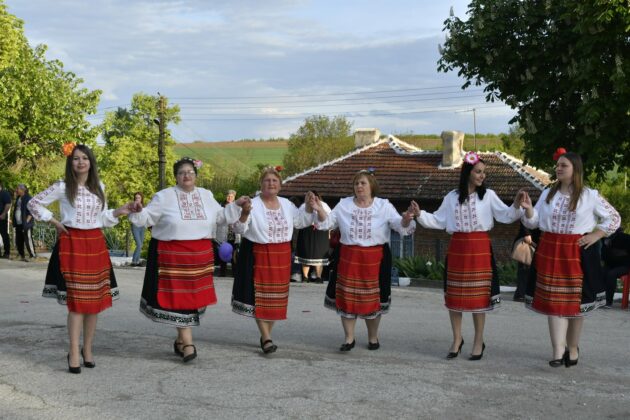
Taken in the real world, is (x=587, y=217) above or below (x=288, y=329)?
above

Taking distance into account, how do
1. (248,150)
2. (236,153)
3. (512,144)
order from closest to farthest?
(512,144) → (248,150) → (236,153)

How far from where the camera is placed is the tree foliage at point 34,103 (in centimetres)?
2430

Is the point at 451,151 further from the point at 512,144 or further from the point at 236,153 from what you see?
the point at 236,153

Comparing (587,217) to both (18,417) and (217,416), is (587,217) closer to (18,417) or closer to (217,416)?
(217,416)

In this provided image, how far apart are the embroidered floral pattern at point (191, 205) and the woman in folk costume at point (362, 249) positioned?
42.0 inches

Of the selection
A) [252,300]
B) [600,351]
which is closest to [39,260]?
[252,300]

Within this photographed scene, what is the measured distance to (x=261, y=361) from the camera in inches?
298

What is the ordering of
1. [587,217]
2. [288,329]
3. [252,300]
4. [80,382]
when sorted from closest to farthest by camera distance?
[80,382]
[587,217]
[252,300]
[288,329]

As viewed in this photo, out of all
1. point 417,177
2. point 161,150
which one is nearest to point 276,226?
point 161,150

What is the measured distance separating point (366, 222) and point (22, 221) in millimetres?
14035

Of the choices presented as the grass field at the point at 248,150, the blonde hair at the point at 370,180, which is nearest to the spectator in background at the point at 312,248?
the blonde hair at the point at 370,180

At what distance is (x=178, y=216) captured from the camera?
7.39 metres

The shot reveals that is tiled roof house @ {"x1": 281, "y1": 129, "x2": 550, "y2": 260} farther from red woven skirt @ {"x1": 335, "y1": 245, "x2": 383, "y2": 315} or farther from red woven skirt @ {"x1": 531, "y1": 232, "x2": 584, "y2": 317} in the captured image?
red woven skirt @ {"x1": 531, "y1": 232, "x2": 584, "y2": 317}

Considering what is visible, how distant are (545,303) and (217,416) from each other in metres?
3.26
